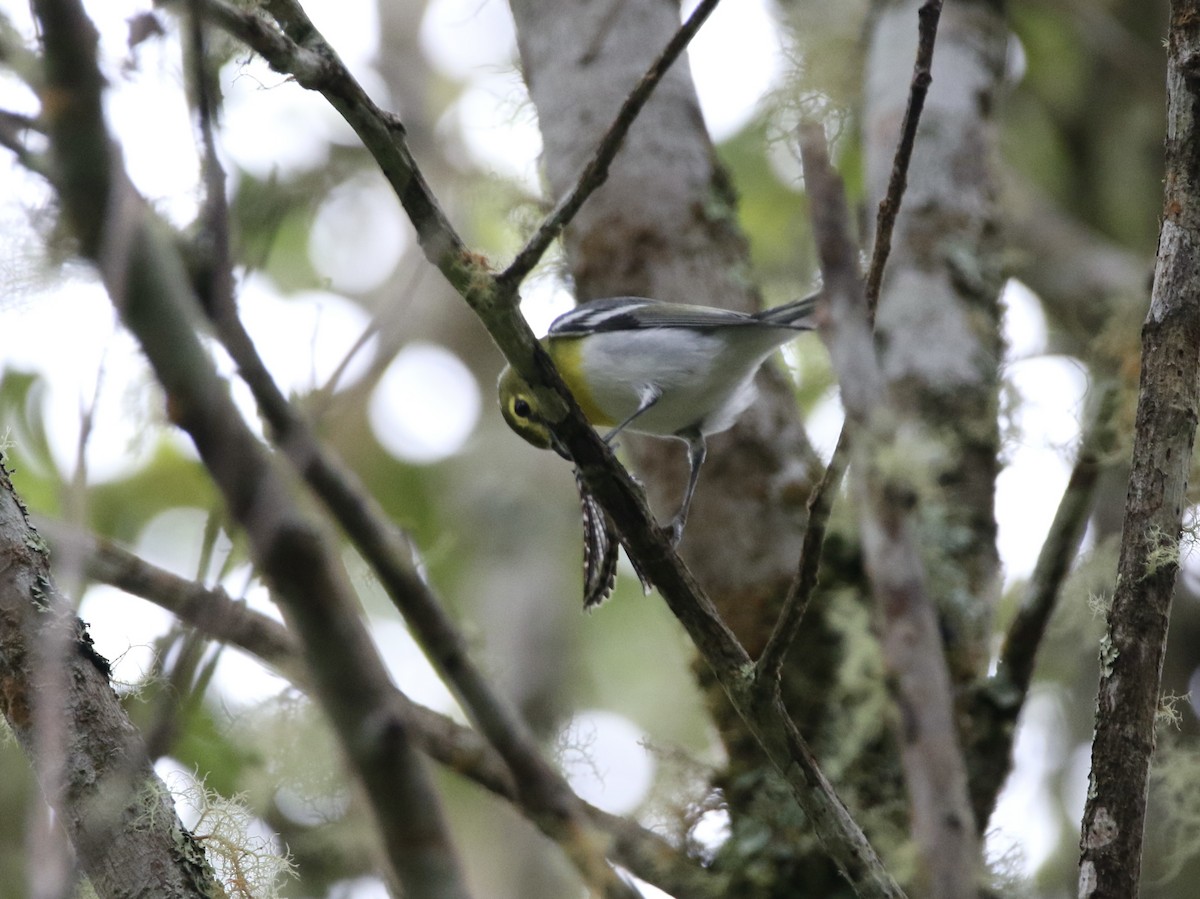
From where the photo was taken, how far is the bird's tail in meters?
3.29

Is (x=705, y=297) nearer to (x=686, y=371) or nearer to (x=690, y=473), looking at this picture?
(x=686, y=371)

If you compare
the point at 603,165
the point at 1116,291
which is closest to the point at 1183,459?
the point at 603,165

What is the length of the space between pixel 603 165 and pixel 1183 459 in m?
0.92

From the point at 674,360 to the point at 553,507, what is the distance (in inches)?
142

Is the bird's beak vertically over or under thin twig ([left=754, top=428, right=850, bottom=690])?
over

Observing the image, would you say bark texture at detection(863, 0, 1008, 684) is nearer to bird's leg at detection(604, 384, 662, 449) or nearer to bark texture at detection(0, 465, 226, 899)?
bird's leg at detection(604, 384, 662, 449)

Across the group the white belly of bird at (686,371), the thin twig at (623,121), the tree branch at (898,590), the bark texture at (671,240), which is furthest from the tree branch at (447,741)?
the tree branch at (898,590)

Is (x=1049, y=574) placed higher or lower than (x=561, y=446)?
higher

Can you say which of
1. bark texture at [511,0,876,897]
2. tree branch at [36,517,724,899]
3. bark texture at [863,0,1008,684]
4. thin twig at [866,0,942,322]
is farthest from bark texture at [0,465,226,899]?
bark texture at [863,0,1008,684]

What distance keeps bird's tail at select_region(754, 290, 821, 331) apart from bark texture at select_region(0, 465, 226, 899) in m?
2.04

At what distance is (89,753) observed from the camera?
168 centimetres

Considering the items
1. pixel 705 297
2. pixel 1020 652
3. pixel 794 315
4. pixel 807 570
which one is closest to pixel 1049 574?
pixel 1020 652

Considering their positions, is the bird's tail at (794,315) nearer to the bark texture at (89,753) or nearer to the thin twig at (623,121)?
the thin twig at (623,121)

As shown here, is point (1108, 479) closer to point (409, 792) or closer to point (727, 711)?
point (727, 711)
